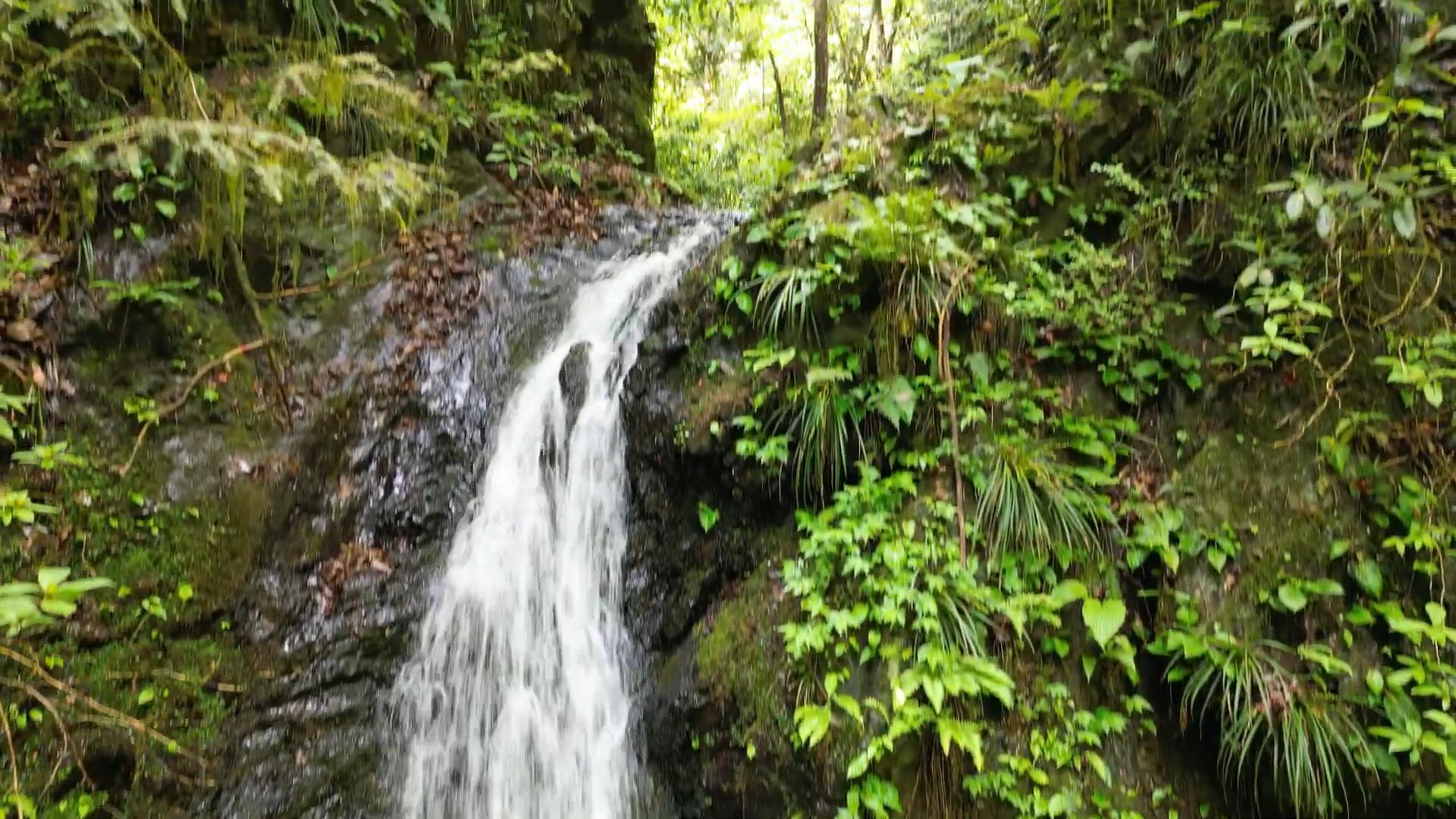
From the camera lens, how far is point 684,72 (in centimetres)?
1389

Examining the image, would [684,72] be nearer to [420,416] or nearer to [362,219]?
[362,219]

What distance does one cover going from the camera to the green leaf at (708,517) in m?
4.09

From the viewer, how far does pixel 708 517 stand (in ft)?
13.4

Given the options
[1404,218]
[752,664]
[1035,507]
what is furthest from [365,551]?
[1404,218]

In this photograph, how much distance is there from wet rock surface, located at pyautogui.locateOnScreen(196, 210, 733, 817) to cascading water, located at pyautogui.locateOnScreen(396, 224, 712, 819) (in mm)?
139

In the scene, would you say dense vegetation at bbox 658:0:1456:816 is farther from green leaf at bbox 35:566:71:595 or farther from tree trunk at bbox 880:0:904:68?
tree trunk at bbox 880:0:904:68

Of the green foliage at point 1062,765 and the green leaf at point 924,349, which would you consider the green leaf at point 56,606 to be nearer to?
the green foliage at point 1062,765

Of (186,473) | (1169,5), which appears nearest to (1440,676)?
(1169,5)

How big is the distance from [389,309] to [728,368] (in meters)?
2.81

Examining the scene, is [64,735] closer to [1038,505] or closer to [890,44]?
[1038,505]

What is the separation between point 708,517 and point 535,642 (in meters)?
1.22

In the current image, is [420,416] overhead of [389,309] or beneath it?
beneath

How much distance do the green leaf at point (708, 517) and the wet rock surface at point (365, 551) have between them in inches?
5.2

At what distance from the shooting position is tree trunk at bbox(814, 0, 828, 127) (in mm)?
9945
